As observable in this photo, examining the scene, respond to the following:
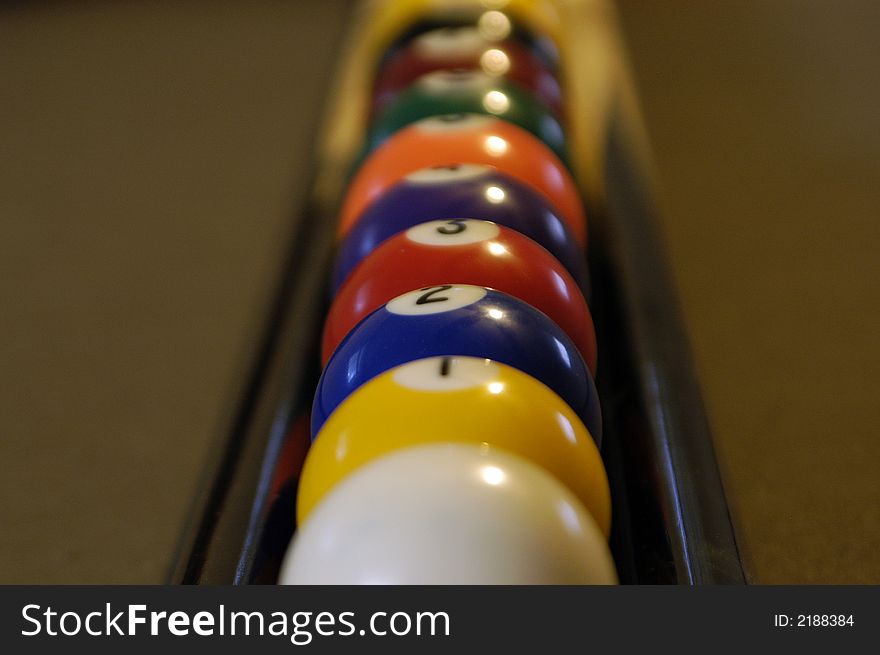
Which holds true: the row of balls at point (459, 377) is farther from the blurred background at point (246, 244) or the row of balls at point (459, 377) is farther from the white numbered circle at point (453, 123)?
the blurred background at point (246, 244)

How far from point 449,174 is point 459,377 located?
1.63 feet

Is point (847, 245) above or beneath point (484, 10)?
beneath

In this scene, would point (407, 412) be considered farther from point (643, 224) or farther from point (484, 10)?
point (484, 10)

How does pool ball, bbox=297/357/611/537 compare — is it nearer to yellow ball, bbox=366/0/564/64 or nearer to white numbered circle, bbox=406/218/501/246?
white numbered circle, bbox=406/218/501/246

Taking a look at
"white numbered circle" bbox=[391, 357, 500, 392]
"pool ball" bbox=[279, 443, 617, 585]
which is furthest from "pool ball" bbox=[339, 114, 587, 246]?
"pool ball" bbox=[279, 443, 617, 585]

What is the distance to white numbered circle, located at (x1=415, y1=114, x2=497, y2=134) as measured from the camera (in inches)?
63.7

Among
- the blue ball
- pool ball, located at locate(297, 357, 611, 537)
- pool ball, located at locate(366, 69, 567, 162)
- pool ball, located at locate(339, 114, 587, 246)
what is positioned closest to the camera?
pool ball, located at locate(297, 357, 611, 537)

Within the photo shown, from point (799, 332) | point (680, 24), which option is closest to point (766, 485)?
point (799, 332)

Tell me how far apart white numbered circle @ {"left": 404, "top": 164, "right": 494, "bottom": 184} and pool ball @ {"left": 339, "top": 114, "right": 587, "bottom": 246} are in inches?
3.2

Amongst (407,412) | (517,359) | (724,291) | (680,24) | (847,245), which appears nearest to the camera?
(407,412)

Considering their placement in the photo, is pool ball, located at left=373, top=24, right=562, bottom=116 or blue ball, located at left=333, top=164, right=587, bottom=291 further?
pool ball, located at left=373, top=24, right=562, bottom=116

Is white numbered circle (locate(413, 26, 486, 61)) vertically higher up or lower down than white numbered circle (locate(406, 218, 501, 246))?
lower down

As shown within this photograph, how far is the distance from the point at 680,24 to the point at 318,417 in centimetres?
235

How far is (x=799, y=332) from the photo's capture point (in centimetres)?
175
